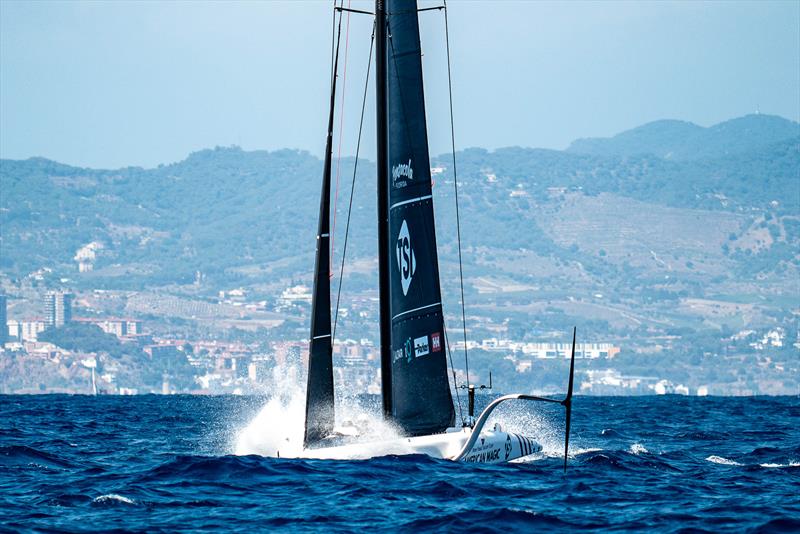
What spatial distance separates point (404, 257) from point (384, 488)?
529cm

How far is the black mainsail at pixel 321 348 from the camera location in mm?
25016

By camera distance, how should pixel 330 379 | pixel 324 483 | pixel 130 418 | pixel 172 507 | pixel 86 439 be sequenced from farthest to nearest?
pixel 130 418 → pixel 86 439 → pixel 330 379 → pixel 324 483 → pixel 172 507

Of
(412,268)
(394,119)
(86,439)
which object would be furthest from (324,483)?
(86,439)

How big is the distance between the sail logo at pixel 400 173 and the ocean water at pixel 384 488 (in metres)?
4.99

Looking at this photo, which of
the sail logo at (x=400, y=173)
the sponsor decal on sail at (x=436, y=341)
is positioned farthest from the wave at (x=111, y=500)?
the sail logo at (x=400, y=173)

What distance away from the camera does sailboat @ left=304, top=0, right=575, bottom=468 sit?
82.9ft

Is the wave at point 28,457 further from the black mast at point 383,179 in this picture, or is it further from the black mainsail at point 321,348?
the black mast at point 383,179

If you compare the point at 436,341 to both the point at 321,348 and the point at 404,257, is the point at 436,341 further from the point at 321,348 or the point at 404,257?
the point at 321,348

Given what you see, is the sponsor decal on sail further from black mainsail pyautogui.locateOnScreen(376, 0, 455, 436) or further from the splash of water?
the splash of water

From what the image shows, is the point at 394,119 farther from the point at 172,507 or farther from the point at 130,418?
the point at 130,418

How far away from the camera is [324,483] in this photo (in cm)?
2252

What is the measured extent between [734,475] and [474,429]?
188 inches

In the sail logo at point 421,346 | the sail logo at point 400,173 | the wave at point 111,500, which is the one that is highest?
the sail logo at point 400,173

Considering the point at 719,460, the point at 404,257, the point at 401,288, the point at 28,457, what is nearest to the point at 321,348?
the point at 401,288
